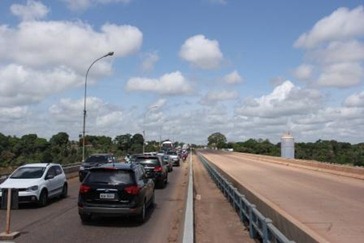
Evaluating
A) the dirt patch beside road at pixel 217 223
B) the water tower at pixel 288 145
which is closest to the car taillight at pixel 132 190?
the dirt patch beside road at pixel 217 223

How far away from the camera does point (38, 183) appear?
1872cm

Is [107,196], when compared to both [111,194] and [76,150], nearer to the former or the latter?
[111,194]

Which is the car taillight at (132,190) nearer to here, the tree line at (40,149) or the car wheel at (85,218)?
the car wheel at (85,218)

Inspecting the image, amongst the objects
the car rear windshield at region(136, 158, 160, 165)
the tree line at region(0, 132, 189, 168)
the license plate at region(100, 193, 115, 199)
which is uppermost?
the tree line at region(0, 132, 189, 168)

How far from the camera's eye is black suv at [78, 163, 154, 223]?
14.2m

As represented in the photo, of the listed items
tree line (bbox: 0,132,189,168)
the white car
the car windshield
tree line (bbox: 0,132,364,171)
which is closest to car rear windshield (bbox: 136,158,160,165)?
the white car

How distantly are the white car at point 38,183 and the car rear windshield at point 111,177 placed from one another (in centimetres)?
423

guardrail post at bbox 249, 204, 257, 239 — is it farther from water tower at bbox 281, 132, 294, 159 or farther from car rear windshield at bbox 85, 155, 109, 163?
water tower at bbox 281, 132, 294, 159

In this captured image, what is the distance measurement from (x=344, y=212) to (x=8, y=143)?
78421 mm

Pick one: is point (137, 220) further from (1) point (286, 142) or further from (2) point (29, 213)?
(1) point (286, 142)

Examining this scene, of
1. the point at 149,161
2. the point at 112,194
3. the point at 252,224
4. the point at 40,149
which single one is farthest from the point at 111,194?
the point at 40,149

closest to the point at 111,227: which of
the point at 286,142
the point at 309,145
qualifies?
the point at 286,142

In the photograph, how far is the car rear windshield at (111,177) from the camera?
47.8 ft

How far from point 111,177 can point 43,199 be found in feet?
17.2
